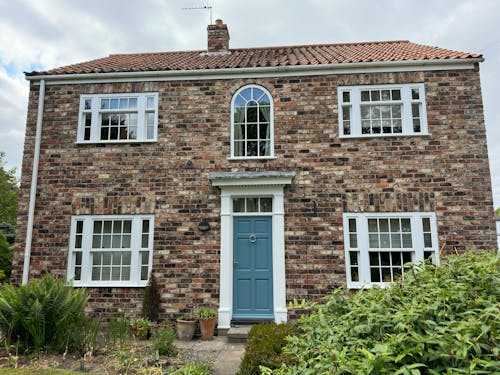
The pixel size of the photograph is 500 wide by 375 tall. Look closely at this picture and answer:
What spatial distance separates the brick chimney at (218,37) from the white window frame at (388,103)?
461 cm

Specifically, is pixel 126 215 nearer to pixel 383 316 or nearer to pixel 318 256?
pixel 318 256

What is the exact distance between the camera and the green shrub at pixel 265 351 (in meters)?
4.09

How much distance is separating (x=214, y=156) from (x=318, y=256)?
3.44 m

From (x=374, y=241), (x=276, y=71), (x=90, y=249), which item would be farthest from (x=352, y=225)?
(x=90, y=249)

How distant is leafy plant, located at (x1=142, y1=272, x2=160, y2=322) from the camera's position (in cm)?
846

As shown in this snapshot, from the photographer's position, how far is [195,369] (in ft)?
16.4

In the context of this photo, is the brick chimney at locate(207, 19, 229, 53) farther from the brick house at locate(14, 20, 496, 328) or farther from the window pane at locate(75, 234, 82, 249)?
the window pane at locate(75, 234, 82, 249)

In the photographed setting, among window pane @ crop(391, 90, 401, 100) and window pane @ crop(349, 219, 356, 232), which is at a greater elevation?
window pane @ crop(391, 90, 401, 100)

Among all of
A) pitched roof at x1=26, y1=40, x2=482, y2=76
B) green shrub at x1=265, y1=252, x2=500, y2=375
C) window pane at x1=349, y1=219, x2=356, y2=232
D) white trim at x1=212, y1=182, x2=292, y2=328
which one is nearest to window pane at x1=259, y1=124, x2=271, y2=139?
white trim at x1=212, y1=182, x2=292, y2=328

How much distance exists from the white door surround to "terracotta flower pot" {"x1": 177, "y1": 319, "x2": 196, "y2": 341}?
25.1 inches

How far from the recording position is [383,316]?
7.95 feet

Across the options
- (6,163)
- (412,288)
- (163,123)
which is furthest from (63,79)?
(6,163)

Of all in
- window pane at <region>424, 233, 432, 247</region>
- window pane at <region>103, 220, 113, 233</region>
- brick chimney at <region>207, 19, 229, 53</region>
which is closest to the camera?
window pane at <region>424, 233, 432, 247</region>

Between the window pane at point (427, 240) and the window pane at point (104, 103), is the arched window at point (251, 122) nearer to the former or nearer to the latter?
the window pane at point (104, 103)
